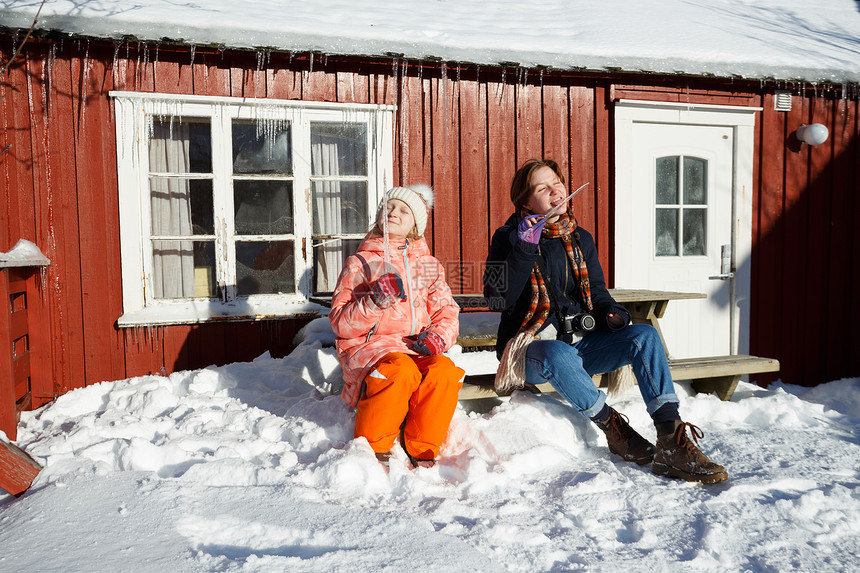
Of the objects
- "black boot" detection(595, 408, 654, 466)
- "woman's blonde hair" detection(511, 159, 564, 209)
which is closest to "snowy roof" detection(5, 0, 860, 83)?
"woman's blonde hair" detection(511, 159, 564, 209)

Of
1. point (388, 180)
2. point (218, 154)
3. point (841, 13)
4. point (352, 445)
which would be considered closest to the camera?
point (352, 445)

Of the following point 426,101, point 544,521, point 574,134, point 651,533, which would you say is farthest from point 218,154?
point 651,533

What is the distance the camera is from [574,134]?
4.34m

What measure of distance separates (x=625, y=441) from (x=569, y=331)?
0.55 metres

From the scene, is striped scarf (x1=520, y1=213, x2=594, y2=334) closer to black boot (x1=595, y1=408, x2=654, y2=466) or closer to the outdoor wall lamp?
black boot (x1=595, y1=408, x2=654, y2=466)

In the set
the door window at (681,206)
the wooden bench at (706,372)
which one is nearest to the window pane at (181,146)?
the wooden bench at (706,372)

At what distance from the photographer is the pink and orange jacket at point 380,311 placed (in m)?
2.45

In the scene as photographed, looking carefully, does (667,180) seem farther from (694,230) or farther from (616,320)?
(616,320)

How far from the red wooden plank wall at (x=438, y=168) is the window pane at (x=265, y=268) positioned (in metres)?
0.25

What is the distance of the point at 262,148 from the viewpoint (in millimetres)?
3824

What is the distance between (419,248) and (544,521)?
4.39ft

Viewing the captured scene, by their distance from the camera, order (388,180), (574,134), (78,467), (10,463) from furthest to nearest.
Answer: (574,134) < (388,180) < (78,467) < (10,463)

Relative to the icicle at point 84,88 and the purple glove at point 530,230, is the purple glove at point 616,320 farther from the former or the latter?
the icicle at point 84,88

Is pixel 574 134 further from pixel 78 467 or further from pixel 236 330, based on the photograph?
pixel 78 467
